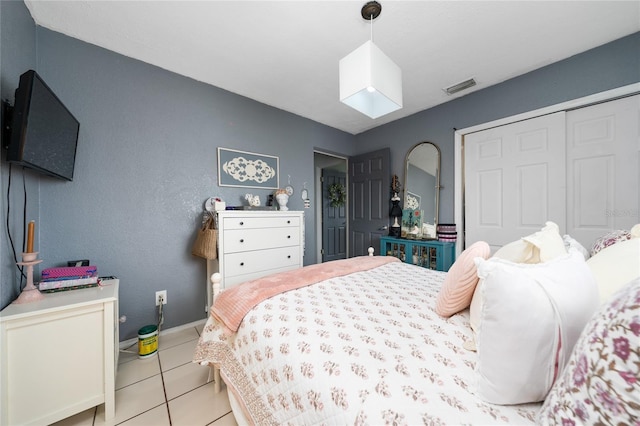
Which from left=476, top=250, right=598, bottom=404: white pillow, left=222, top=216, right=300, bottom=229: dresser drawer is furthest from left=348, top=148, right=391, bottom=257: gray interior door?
left=476, top=250, right=598, bottom=404: white pillow

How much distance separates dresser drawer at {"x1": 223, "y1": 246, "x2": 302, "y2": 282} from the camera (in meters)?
2.14

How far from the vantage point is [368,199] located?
3.68 meters

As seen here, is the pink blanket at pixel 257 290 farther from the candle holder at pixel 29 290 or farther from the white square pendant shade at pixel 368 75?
the white square pendant shade at pixel 368 75

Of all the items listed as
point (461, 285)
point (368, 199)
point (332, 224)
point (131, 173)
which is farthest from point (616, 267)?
point (332, 224)

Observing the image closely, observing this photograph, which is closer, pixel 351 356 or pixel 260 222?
pixel 351 356

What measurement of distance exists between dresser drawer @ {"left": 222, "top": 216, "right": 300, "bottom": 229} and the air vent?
228 cm

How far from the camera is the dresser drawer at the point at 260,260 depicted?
2143 millimetres

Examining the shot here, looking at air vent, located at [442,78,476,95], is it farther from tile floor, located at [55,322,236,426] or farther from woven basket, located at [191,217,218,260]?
tile floor, located at [55,322,236,426]

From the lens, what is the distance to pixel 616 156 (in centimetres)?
→ 189

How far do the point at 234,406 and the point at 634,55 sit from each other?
12.3 ft

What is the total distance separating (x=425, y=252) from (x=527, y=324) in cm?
244

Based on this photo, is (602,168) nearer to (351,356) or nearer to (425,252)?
(425,252)

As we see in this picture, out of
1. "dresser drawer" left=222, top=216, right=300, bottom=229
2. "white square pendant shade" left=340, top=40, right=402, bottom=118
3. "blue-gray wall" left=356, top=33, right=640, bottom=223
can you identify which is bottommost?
"dresser drawer" left=222, top=216, right=300, bottom=229

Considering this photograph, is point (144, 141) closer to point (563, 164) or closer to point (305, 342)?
point (305, 342)
